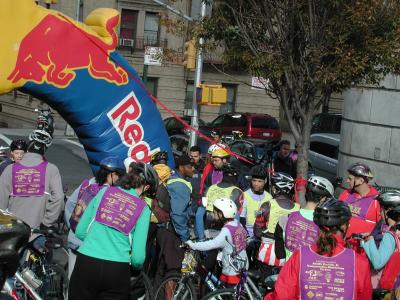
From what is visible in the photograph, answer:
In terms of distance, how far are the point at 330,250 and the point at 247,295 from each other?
7.92ft

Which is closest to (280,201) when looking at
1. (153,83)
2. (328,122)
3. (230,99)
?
(328,122)

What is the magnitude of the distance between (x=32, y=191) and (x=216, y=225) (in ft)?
6.72

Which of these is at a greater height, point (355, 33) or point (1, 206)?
point (355, 33)

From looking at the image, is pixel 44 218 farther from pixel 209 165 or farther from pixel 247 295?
pixel 209 165

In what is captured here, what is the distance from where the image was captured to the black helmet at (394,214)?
606 centimetres

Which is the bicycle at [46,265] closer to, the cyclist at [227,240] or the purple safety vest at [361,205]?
the cyclist at [227,240]

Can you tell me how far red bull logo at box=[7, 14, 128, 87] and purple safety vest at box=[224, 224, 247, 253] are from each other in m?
3.38

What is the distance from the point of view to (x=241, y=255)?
26.0 feet

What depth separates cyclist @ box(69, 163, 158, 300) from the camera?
6.14 meters

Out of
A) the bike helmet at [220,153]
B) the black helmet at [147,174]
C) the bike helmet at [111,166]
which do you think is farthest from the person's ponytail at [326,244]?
the bike helmet at [220,153]

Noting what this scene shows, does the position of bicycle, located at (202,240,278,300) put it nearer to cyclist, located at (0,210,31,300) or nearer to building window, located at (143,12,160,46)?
cyclist, located at (0,210,31,300)

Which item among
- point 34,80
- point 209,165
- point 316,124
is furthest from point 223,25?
point 316,124

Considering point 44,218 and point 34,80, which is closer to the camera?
point 44,218

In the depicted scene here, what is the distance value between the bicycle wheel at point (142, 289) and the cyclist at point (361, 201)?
2.07 m
